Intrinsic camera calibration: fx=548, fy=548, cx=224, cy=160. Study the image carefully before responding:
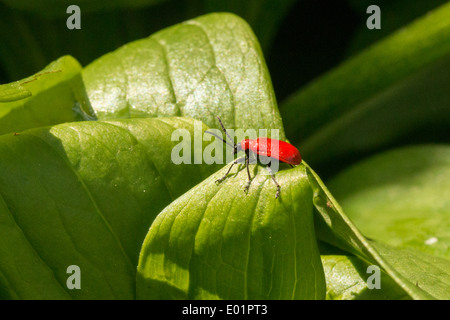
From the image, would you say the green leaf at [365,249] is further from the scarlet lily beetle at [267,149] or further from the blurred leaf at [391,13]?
the blurred leaf at [391,13]

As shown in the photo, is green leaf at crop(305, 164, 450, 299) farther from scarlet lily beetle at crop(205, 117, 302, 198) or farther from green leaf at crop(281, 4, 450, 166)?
green leaf at crop(281, 4, 450, 166)

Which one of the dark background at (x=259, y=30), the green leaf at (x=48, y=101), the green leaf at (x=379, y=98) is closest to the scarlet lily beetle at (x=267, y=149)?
the green leaf at (x=48, y=101)

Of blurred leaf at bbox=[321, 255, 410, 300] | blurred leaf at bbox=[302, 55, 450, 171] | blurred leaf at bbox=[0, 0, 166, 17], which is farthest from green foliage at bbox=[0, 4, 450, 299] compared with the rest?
blurred leaf at bbox=[302, 55, 450, 171]

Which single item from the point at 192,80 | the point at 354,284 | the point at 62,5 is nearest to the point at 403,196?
the point at 354,284
